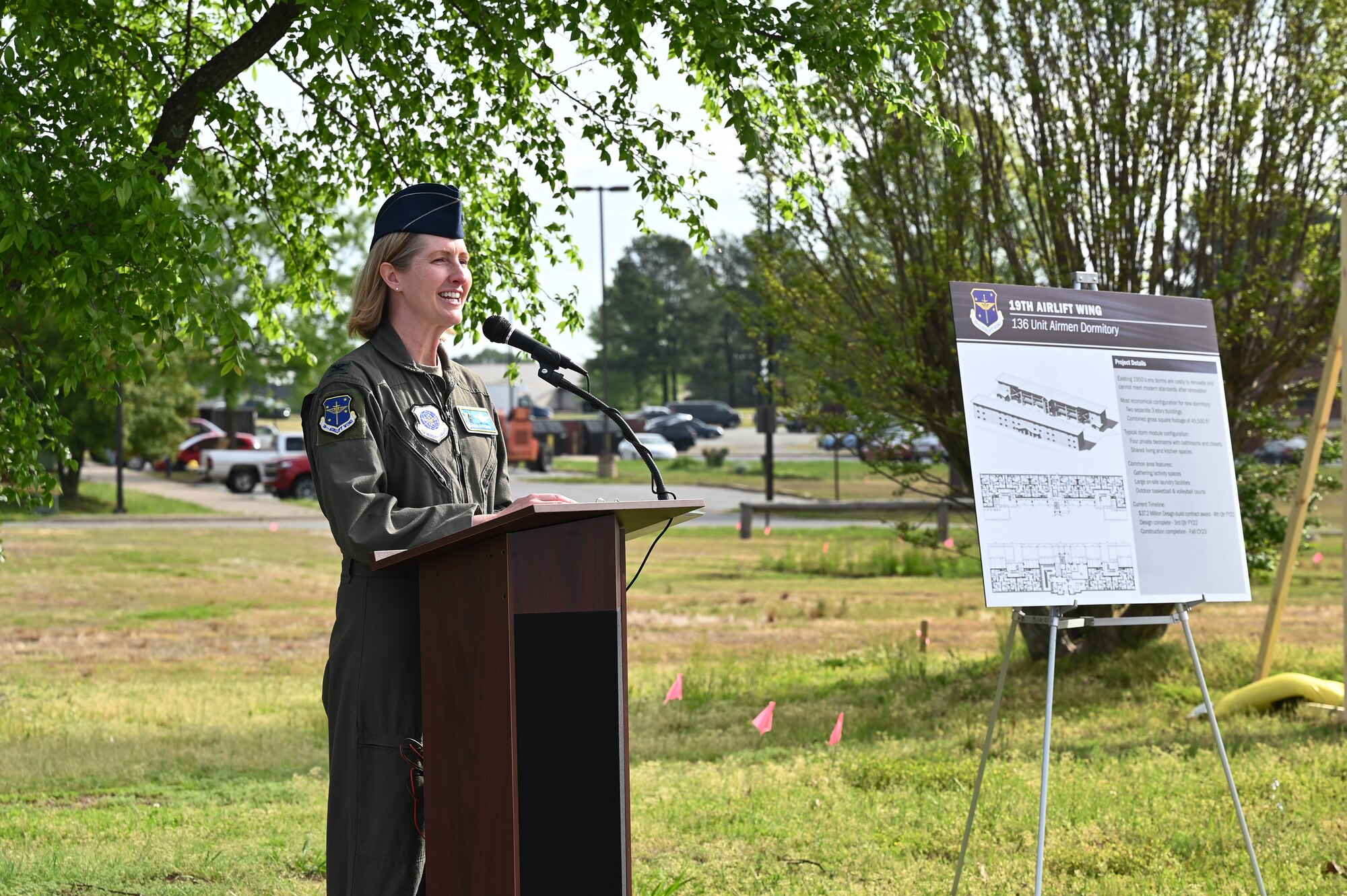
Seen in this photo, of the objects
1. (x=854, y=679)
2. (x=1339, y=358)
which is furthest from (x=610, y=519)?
(x=854, y=679)

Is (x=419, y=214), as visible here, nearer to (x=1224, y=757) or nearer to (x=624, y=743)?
(x=624, y=743)

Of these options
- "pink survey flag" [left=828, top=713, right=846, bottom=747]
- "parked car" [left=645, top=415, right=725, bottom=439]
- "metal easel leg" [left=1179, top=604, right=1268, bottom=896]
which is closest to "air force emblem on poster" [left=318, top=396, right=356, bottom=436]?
"metal easel leg" [left=1179, top=604, right=1268, bottom=896]

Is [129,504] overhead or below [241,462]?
below

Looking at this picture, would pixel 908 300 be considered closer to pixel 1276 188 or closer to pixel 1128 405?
pixel 1276 188

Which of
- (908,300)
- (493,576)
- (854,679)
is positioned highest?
(908,300)

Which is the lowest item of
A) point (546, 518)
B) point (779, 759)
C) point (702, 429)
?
point (779, 759)

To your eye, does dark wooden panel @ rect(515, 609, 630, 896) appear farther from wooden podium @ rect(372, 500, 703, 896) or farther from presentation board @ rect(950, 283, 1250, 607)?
presentation board @ rect(950, 283, 1250, 607)

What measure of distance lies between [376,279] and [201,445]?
168ft

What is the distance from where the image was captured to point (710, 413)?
277 feet

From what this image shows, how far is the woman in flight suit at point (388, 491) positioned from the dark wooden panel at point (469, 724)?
141mm

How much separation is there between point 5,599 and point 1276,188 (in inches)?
544

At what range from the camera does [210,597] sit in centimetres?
1596

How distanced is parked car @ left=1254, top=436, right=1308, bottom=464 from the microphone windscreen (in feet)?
28.8

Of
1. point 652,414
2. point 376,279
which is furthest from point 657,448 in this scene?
point 376,279
